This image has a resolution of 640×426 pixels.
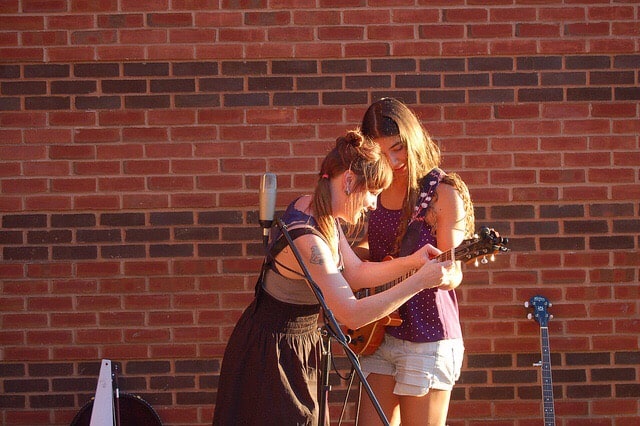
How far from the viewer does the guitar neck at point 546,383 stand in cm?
439

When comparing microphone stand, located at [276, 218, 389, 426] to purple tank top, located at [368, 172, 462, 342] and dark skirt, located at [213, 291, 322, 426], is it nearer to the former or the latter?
dark skirt, located at [213, 291, 322, 426]

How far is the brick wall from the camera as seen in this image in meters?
4.58

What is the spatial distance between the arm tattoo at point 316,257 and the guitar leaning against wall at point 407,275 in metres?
0.49

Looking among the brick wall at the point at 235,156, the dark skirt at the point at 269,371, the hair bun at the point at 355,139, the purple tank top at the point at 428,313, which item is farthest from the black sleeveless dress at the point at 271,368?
the brick wall at the point at 235,156

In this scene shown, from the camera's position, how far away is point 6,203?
4.59 metres

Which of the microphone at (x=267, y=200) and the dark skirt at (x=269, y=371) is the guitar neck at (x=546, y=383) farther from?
the microphone at (x=267, y=200)

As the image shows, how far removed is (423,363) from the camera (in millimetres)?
3307

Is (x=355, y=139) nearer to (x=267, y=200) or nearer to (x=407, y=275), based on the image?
(x=267, y=200)

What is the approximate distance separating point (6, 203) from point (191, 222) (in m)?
0.97

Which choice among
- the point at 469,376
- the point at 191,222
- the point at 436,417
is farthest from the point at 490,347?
the point at 191,222

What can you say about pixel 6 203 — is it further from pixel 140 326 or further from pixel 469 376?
pixel 469 376

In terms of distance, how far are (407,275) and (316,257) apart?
1.80ft

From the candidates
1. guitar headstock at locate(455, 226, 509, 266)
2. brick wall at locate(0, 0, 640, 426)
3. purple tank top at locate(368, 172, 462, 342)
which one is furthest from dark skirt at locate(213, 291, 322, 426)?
brick wall at locate(0, 0, 640, 426)

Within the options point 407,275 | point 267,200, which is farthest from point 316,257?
point 407,275
